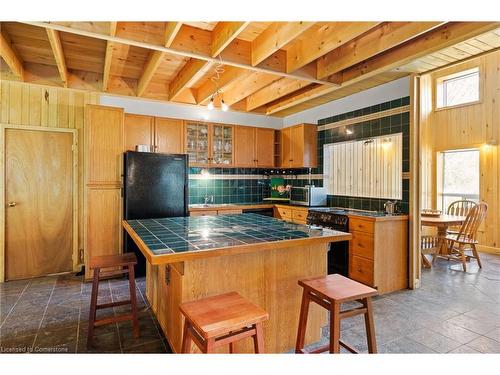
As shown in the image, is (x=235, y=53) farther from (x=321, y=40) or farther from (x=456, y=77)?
(x=456, y=77)

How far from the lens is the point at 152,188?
12.7 feet

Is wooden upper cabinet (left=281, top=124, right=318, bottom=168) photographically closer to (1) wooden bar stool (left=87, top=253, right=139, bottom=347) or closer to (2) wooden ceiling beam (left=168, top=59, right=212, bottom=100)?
(2) wooden ceiling beam (left=168, top=59, right=212, bottom=100)

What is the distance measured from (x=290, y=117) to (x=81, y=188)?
3.69 meters

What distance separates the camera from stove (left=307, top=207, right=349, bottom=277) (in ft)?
11.8

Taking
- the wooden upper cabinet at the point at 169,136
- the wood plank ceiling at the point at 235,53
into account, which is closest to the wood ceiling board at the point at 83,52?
→ the wood plank ceiling at the point at 235,53

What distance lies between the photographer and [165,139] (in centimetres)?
438

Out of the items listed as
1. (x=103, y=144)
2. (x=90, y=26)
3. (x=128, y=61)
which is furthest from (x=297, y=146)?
(x=90, y=26)

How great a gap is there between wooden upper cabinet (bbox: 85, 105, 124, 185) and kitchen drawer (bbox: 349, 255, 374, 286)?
10.3ft

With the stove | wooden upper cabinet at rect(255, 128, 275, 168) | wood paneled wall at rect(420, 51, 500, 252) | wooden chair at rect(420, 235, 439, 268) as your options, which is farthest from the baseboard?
wooden upper cabinet at rect(255, 128, 275, 168)

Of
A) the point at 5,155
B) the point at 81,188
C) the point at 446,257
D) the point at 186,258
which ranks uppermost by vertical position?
the point at 5,155

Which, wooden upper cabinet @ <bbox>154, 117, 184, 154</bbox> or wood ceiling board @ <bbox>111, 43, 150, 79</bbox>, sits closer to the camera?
wood ceiling board @ <bbox>111, 43, 150, 79</bbox>

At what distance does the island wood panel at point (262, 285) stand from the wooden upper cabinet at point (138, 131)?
2475mm

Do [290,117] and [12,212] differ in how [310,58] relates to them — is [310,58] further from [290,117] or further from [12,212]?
[12,212]
